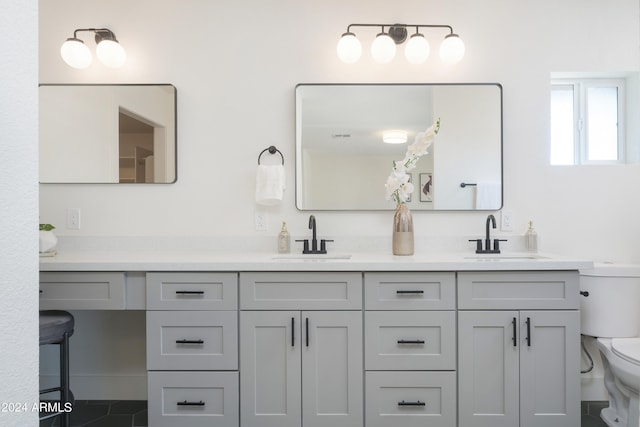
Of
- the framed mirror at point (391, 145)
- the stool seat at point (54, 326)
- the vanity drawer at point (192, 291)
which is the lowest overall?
the stool seat at point (54, 326)

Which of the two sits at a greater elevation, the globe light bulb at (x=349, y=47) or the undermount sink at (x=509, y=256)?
the globe light bulb at (x=349, y=47)

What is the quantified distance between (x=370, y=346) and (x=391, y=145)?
1164 mm

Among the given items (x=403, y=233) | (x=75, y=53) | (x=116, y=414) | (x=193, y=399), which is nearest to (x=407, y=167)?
(x=403, y=233)

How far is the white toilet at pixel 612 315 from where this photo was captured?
1799mm

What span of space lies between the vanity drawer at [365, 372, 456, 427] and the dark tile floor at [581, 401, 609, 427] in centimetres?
87

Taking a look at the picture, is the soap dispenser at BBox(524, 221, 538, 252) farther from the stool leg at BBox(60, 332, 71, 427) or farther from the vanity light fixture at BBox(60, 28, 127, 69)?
the vanity light fixture at BBox(60, 28, 127, 69)

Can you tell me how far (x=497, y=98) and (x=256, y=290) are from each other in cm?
177

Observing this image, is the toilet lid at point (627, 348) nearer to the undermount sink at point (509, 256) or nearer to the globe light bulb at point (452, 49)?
the undermount sink at point (509, 256)

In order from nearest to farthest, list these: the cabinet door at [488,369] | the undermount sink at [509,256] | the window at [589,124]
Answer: the cabinet door at [488,369]
the undermount sink at [509,256]
the window at [589,124]

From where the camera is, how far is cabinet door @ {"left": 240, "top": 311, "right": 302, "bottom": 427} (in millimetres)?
1667

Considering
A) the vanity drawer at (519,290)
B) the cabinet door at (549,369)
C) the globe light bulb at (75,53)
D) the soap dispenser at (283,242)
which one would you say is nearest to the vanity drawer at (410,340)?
the vanity drawer at (519,290)

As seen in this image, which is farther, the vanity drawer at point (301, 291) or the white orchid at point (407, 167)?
the white orchid at point (407, 167)

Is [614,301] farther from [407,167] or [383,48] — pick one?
[383,48]

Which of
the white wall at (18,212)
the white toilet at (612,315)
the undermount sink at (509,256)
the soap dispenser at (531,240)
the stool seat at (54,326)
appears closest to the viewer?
the white wall at (18,212)
